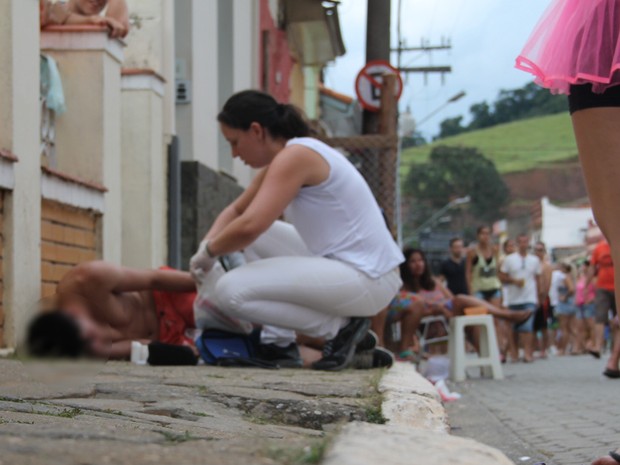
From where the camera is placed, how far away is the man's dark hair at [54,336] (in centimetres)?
109

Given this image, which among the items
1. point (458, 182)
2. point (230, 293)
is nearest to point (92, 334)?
point (230, 293)

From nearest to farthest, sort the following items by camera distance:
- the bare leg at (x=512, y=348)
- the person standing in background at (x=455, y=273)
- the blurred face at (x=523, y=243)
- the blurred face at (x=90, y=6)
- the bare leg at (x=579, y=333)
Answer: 1. the blurred face at (x=90, y=6)
2. the person standing in background at (x=455, y=273)
3. the bare leg at (x=512, y=348)
4. the blurred face at (x=523, y=243)
5. the bare leg at (x=579, y=333)

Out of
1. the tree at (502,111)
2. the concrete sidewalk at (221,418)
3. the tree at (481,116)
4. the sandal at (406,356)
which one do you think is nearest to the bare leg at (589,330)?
the sandal at (406,356)

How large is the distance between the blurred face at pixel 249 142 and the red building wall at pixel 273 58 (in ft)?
34.7

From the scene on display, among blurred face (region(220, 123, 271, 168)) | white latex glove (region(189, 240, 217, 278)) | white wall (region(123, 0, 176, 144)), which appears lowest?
white latex glove (region(189, 240, 217, 278))

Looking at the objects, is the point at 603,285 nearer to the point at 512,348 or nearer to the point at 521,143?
the point at 512,348

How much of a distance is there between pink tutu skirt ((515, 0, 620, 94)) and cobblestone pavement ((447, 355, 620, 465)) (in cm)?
134

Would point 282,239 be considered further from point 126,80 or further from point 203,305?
point 126,80

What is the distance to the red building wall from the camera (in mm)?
16672

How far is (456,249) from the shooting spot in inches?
567

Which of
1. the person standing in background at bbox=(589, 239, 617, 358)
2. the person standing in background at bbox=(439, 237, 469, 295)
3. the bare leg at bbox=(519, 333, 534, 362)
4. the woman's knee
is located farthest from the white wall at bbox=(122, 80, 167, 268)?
the bare leg at bbox=(519, 333, 534, 362)

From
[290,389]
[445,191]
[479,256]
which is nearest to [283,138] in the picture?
[290,389]

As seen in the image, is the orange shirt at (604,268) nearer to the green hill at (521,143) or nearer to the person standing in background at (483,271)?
the person standing in background at (483,271)

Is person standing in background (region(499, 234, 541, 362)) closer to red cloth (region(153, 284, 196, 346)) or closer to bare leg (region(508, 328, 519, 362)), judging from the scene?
bare leg (region(508, 328, 519, 362))
